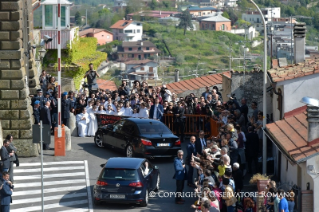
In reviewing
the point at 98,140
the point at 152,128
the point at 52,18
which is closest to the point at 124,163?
the point at 152,128

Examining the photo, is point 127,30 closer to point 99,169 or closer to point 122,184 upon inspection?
point 99,169

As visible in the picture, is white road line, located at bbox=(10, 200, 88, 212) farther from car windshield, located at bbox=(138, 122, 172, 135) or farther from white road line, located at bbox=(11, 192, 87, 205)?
car windshield, located at bbox=(138, 122, 172, 135)

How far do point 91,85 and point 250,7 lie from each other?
15890 cm

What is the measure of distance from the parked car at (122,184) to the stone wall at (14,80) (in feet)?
21.6

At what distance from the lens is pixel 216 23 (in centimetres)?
19088

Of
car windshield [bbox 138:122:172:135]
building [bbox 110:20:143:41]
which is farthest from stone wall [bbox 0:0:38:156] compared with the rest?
building [bbox 110:20:143:41]

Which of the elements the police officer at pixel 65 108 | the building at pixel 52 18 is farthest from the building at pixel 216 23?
the police officer at pixel 65 108

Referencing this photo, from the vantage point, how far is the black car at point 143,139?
24547mm

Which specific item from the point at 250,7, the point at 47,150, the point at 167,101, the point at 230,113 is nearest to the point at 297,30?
the point at 230,113

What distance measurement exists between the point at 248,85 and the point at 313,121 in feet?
62.6

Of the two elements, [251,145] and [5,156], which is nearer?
[5,156]

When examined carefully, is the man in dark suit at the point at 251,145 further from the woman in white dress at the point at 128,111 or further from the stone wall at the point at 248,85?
the stone wall at the point at 248,85

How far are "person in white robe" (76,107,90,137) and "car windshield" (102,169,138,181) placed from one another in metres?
10.5

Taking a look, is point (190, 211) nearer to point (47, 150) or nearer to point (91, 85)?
point (47, 150)
